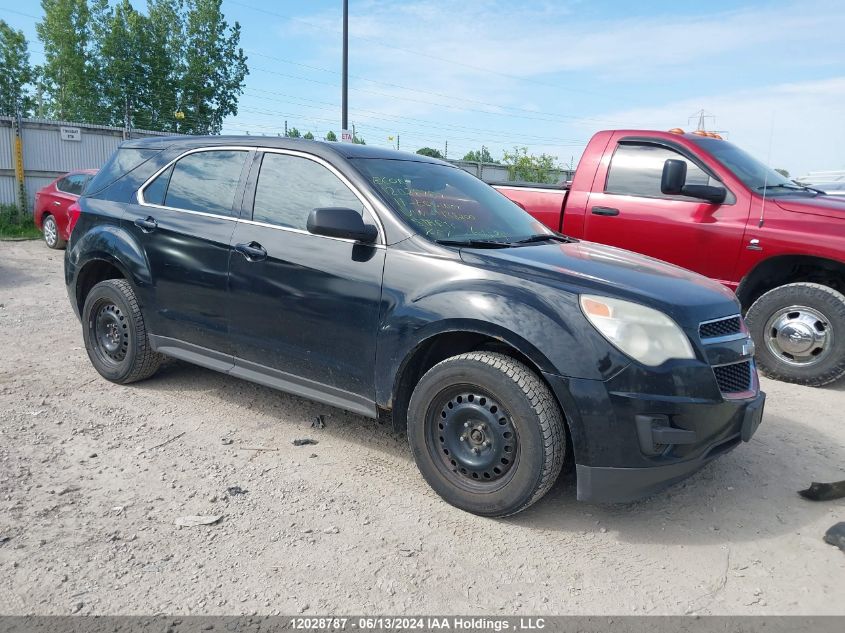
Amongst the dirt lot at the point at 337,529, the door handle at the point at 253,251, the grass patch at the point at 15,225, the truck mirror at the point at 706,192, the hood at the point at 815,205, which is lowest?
the dirt lot at the point at 337,529

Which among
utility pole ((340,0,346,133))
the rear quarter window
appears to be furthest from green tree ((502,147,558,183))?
the rear quarter window

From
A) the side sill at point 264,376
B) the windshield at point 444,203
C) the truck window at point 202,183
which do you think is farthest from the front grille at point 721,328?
the truck window at point 202,183

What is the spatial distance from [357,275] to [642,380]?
1520 mm

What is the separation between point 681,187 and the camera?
18.0ft

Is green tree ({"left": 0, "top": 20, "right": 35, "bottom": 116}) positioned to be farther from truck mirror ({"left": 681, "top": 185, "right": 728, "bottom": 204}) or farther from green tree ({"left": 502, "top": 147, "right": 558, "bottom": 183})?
truck mirror ({"left": 681, "top": 185, "right": 728, "bottom": 204})

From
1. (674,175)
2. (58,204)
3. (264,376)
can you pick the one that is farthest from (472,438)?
Result: (58,204)

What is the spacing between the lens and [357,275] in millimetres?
3445

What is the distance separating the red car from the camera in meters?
12.2

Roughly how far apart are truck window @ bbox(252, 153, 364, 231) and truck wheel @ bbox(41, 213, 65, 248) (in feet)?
34.5

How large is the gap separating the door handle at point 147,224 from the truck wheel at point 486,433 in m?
2.32

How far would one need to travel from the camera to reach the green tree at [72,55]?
41.1 m

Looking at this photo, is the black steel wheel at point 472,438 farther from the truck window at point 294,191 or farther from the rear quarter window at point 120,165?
the rear quarter window at point 120,165

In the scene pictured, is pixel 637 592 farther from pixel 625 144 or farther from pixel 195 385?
pixel 625 144

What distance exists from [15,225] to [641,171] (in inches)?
617
